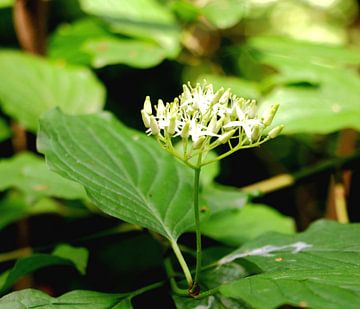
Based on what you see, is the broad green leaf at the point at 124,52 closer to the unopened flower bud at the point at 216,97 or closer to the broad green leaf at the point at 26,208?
the broad green leaf at the point at 26,208

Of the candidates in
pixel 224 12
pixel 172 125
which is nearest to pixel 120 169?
pixel 172 125

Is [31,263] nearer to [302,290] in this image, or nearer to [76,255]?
[76,255]

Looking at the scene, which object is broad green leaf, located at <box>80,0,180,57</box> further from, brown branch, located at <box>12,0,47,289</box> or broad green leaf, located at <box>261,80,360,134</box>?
broad green leaf, located at <box>261,80,360,134</box>

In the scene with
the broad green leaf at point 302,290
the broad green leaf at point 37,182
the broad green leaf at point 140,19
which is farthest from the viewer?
the broad green leaf at point 140,19

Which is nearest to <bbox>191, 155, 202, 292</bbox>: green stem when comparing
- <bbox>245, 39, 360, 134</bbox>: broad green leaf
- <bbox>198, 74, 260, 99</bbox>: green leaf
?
<bbox>245, 39, 360, 134</bbox>: broad green leaf

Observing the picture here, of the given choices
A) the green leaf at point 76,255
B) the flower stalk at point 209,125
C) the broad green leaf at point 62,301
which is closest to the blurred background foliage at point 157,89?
the green leaf at point 76,255

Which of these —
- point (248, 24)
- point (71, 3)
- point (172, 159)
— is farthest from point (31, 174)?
point (248, 24)
